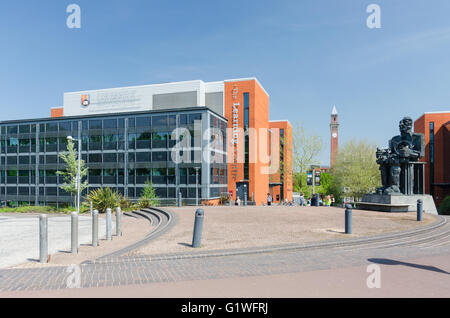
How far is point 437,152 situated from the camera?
4856cm

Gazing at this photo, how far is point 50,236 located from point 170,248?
17.7 feet

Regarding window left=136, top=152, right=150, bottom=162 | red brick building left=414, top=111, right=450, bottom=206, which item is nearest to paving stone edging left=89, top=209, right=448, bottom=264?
window left=136, top=152, right=150, bottom=162

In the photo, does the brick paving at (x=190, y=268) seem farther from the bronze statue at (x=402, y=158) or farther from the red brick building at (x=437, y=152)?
the red brick building at (x=437, y=152)

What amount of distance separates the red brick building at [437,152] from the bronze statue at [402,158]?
122ft

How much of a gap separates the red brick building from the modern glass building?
114ft

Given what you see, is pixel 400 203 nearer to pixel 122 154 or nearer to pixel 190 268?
pixel 190 268

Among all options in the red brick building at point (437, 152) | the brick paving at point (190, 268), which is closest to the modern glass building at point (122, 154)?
the brick paving at point (190, 268)

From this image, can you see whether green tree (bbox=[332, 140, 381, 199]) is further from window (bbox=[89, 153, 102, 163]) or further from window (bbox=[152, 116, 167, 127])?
window (bbox=[89, 153, 102, 163])

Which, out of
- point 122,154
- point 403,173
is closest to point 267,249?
point 403,173

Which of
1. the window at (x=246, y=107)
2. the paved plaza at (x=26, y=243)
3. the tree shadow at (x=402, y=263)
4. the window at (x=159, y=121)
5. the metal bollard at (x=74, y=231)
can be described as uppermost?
the window at (x=246, y=107)

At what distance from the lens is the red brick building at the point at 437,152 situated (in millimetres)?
47309

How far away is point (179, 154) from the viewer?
3512 cm
